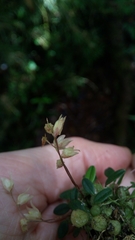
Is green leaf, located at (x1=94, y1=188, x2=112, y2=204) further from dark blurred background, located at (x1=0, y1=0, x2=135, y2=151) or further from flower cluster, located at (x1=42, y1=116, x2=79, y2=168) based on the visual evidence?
dark blurred background, located at (x1=0, y1=0, x2=135, y2=151)

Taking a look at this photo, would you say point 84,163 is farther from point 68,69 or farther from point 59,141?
point 68,69

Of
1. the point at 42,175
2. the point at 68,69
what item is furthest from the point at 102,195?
the point at 68,69

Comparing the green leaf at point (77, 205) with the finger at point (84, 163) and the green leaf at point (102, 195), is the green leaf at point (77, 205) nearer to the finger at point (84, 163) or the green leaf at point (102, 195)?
the green leaf at point (102, 195)

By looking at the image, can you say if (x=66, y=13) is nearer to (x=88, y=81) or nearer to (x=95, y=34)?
(x=95, y=34)

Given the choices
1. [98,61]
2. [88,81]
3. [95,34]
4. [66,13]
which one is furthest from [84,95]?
[66,13]

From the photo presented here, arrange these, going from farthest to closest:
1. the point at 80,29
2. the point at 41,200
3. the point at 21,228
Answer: the point at 80,29 → the point at 41,200 → the point at 21,228

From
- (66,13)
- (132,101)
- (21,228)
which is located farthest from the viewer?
(132,101)
